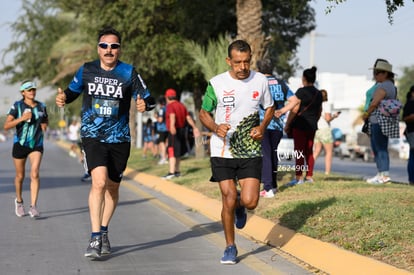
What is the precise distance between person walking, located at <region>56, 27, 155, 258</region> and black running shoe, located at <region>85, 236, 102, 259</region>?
0.07 ft

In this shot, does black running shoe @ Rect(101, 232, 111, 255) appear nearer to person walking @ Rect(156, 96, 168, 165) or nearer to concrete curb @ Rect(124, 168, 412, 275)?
concrete curb @ Rect(124, 168, 412, 275)

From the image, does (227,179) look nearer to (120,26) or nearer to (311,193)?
(311,193)

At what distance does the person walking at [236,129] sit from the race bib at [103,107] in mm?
903

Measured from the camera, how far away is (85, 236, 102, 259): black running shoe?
7.87 m

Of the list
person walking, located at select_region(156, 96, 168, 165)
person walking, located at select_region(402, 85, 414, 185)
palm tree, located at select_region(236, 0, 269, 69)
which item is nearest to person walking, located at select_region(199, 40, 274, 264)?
person walking, located at select_region(402, 85, 414, 185)

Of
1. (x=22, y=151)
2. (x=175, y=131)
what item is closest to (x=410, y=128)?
(x=175, y=131)

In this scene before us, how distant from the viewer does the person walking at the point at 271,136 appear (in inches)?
466

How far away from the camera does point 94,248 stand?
25.9 feet

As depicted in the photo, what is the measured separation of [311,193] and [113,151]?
4651mm

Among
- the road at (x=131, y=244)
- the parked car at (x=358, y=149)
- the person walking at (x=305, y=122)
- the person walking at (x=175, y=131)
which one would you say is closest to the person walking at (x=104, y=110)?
the road at (x=131, y=244)

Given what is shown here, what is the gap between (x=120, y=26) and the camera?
2731 centimetres

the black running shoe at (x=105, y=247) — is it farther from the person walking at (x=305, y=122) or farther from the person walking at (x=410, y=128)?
the person walking at (x=410, y=128)

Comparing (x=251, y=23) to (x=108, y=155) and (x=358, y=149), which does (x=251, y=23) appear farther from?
(x=358, y=149)

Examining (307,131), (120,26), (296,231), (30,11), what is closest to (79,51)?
(120,26)
